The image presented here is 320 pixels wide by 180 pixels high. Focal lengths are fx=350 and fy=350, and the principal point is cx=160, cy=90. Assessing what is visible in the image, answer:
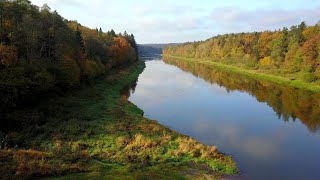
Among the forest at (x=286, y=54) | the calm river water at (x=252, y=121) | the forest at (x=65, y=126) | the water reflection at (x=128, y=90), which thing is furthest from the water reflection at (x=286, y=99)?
the water reflection at (x=128, y=90)

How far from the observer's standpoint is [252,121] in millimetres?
44844

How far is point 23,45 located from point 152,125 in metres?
21.7

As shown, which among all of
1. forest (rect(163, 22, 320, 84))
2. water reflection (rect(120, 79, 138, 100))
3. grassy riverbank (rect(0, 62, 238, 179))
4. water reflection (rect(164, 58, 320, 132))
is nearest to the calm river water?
water reflection (rect(164, 58, 320, 132))

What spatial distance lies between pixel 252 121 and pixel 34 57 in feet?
98.5

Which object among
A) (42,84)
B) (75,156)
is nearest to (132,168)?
(75,156)

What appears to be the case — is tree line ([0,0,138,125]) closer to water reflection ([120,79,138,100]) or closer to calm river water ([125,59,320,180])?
water reflection ([120,79,138,100])

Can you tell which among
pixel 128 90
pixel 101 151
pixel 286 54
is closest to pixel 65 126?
pixel 101 151

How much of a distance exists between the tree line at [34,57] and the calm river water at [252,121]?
12.1 m

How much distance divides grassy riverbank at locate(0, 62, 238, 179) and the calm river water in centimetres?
368

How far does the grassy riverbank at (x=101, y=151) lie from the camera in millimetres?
22672

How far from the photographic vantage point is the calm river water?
29078 mm

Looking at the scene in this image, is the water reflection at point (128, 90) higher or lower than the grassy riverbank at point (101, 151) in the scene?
lower

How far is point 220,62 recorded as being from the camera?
515ft

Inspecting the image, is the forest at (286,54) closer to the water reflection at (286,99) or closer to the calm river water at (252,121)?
the water reflection at (286,99)
